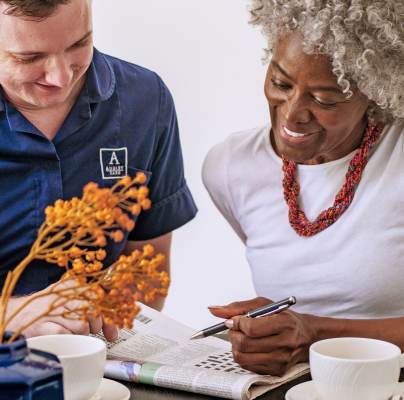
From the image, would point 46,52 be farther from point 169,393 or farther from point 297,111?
point 169,393

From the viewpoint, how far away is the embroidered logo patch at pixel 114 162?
6.25 ft

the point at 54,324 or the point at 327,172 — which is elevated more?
the point at 327,172

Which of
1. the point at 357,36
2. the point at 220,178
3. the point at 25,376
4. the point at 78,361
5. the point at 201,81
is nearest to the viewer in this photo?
the point at 25,376

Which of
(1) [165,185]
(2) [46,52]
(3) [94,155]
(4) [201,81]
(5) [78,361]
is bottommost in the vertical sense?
(5) [78,361]

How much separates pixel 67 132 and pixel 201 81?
1.28 m

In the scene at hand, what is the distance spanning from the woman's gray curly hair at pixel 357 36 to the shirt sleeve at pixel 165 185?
0.38m

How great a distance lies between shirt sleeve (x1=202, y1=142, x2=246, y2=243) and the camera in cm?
198

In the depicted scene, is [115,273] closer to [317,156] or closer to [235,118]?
[317,156]

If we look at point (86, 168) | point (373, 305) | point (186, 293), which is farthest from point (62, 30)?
point (186, 293)

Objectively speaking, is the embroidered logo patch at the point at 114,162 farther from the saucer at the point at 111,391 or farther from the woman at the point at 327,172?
the saucer at the point at 111,391

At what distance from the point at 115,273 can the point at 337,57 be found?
35.3 inches

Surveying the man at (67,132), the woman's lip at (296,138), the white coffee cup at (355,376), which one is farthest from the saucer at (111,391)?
the woman's lip at (296,138)

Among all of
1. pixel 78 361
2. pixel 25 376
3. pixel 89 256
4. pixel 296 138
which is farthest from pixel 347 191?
pixel 25 376

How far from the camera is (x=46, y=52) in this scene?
156cm
